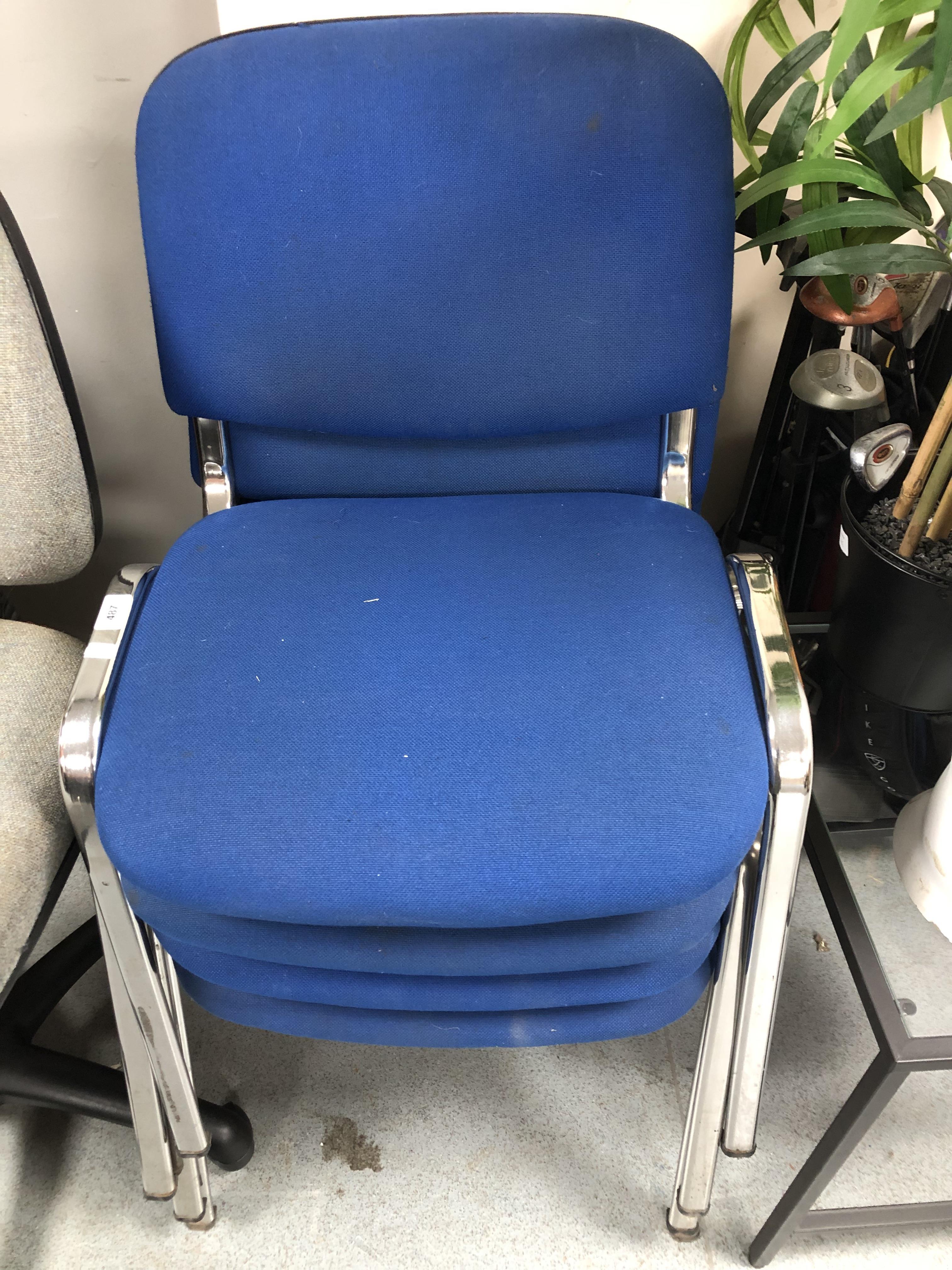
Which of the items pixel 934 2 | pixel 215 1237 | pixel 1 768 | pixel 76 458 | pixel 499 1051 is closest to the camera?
pixel 934 2

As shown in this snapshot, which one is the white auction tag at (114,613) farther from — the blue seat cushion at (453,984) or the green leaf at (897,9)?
the green leaf at (897,9)

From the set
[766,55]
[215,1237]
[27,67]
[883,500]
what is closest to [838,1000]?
[883,500]

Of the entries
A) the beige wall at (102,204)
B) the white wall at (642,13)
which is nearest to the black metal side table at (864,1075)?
the white wall at (642,13)

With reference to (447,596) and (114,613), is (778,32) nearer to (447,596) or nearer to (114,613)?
(447,596)

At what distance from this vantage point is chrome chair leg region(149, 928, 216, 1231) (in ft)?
2.56

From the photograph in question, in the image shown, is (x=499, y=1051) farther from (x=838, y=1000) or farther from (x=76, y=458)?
(x=76, y=458)

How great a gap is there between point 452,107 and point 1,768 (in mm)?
653

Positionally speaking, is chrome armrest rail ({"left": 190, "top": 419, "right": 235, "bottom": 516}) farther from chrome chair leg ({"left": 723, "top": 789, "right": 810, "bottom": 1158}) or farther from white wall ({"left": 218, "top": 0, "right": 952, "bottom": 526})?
chrome chair leg ({"left": 723, "top": 789, "right": 810, "bottom": 1158})

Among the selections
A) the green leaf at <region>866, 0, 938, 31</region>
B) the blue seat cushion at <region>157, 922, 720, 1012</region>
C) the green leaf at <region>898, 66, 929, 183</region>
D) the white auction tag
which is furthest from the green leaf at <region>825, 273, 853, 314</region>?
the white auction tag

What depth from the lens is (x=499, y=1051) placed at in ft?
3.57

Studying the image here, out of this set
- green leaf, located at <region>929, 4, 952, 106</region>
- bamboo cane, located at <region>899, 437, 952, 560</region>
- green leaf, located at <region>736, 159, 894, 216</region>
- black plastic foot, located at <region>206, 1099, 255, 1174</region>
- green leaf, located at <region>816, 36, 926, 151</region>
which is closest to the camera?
green leaf, located at <region>929, 4, 952, 106</region>

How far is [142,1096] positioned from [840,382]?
100 cm

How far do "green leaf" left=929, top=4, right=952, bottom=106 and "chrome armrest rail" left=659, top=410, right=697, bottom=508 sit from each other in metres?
0.41

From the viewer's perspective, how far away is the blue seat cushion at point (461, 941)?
0.66 m
